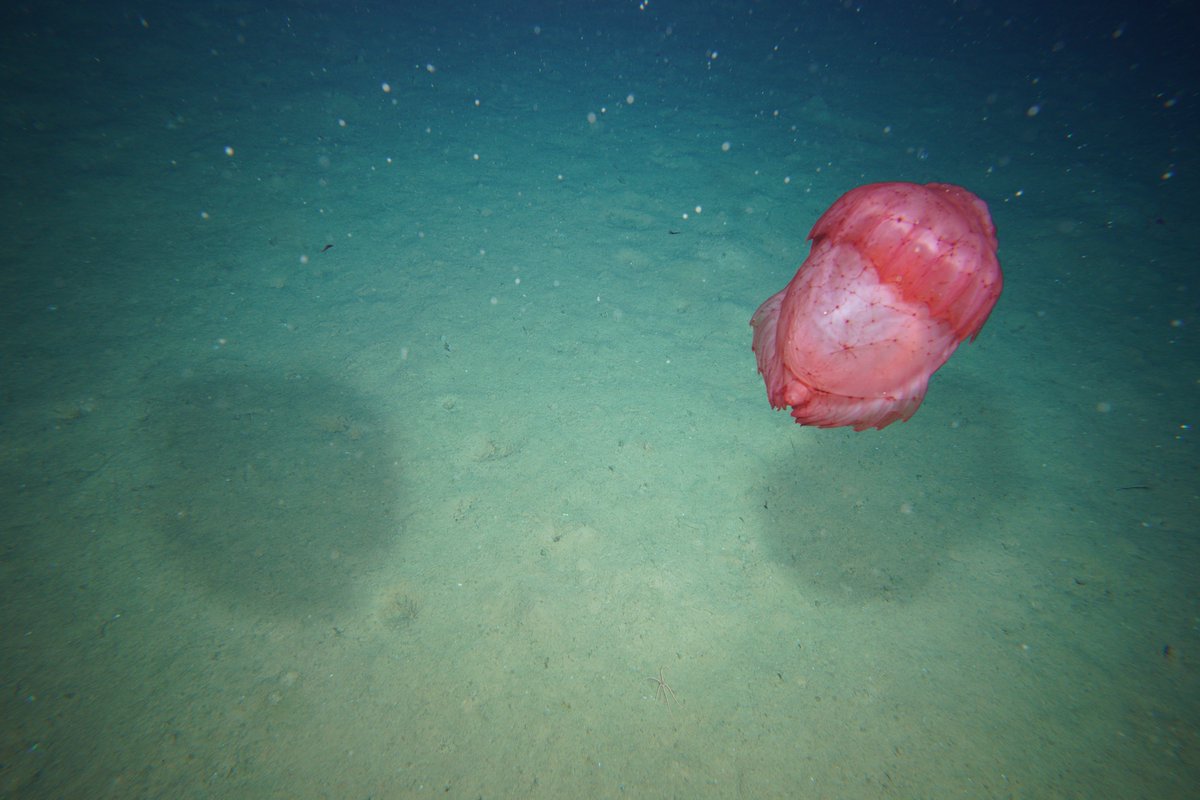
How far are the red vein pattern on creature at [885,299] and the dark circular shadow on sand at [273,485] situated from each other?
2865 mm

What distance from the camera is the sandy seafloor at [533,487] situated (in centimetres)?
245

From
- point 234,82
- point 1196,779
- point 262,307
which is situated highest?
point 234,82

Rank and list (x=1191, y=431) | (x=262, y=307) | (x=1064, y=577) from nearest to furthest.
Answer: (x=1064, y=577)
(x=1191, y=431)
(x=262, y=307)

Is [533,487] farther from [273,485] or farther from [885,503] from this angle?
[885,503]

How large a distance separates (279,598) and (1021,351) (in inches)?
262

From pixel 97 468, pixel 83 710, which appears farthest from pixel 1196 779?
pixel 97 468

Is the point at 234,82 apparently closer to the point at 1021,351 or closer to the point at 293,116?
the point at 293,116

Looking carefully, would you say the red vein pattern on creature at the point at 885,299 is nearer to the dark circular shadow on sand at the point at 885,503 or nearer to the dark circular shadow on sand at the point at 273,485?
the dark circular shadow on sand at the point at 885,503

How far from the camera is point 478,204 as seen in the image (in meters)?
5.94

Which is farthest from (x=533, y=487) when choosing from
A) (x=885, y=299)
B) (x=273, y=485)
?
(x=885, y=299)

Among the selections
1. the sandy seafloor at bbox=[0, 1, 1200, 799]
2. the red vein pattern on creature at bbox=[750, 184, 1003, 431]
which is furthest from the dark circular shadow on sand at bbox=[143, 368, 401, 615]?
the red vein pattern on creature at bbox=[750, 184, 1003, 431]

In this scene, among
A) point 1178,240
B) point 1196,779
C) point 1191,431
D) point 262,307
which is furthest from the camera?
point 1178,240

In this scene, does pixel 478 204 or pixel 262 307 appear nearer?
pixel 262 307

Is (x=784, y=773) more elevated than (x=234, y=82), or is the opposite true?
(x=234, y=82)
